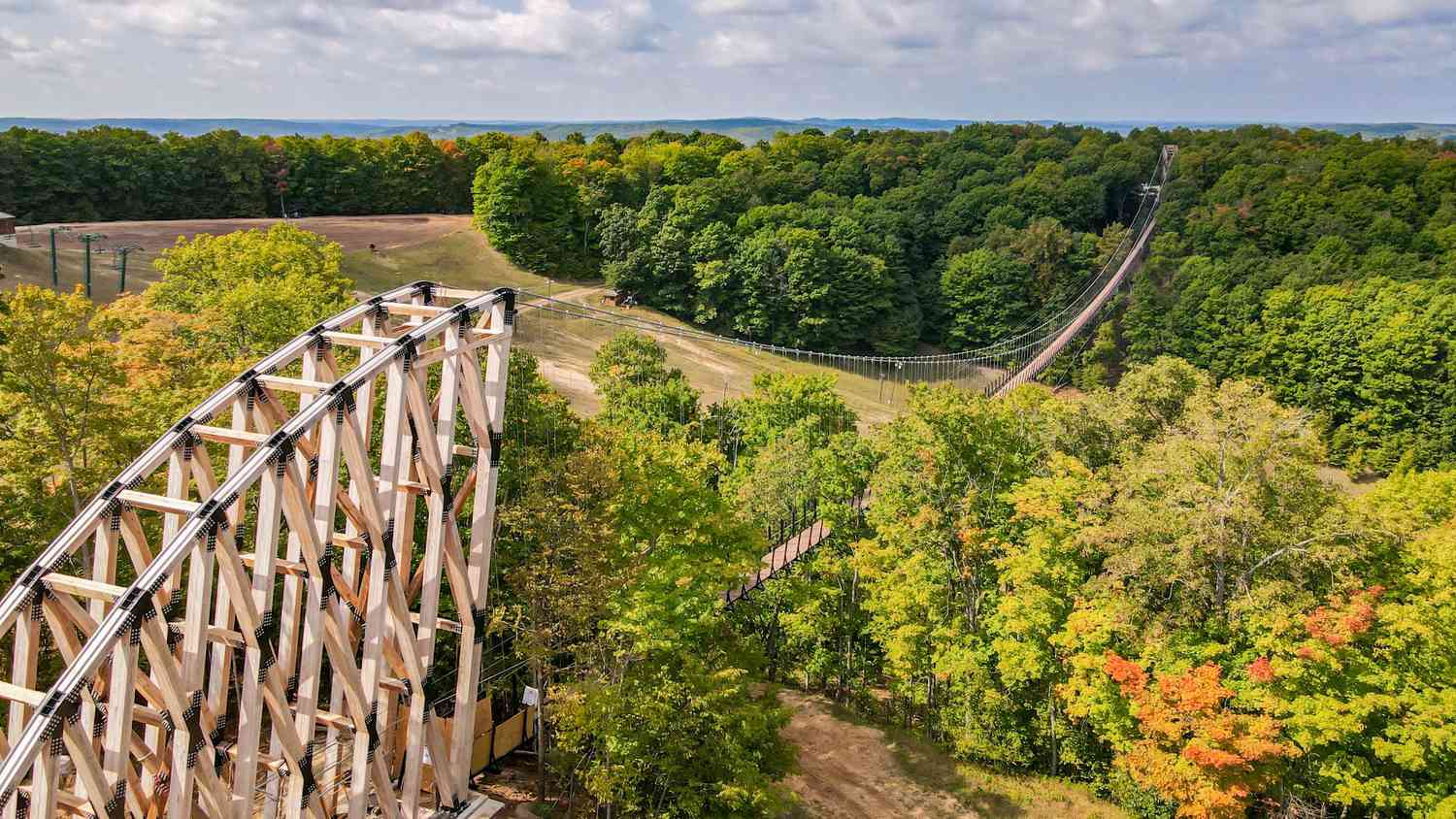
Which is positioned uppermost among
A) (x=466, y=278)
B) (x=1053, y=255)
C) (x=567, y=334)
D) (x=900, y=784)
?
(x=1053, y=255)

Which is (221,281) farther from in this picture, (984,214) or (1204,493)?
(984,214)

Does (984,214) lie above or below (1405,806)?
above

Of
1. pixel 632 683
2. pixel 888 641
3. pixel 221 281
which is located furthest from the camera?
pixel 221 281

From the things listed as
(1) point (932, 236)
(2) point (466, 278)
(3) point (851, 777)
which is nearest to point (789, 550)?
(3) point (851, 777)

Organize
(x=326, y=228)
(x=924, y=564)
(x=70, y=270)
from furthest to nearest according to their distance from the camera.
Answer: (x=326, y=228) < (x=70, y=270) < (x=924, y=564)

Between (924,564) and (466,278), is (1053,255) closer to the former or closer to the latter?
(466,278)

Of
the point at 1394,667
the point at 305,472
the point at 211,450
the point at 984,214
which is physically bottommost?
the point at 1394,667

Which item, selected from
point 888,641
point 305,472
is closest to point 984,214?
point 888,641
